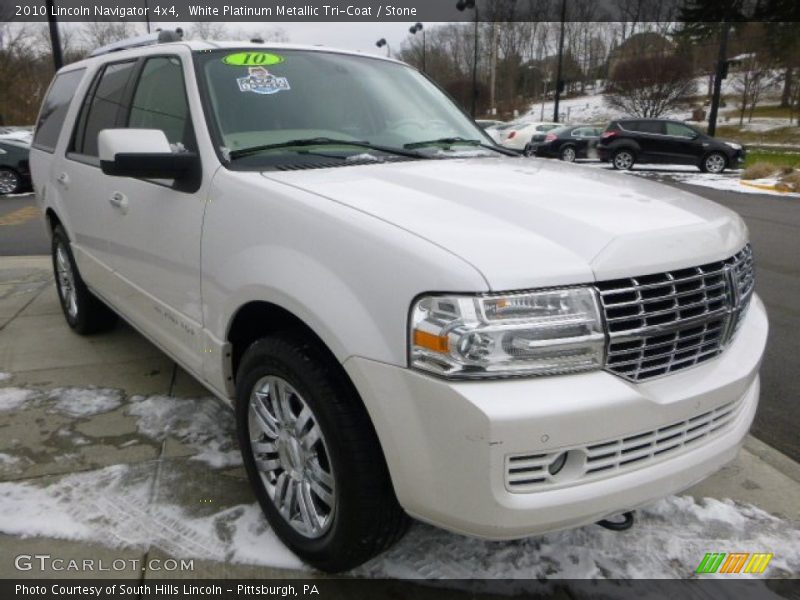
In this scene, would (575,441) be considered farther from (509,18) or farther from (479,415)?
(509,18)

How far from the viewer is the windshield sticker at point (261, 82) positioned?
2881 millimetres

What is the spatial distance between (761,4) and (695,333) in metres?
65.0

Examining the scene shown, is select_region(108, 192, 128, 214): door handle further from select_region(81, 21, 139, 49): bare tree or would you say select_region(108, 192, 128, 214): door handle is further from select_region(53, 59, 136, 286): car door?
select_region(81, 21, 139, 49): bare tree

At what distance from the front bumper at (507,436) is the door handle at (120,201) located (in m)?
1.89

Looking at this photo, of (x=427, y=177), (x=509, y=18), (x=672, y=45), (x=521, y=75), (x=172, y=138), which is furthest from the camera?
(x=521, y=75)

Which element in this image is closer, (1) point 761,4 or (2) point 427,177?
(2) point 427,177

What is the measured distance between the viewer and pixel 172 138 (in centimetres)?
294

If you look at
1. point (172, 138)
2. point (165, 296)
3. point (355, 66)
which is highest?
point (355, 66)

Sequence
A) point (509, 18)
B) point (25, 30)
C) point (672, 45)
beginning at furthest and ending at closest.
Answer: point (672, 45)
point (509, 18)
point (25, 30)

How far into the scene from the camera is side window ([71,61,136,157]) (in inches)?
142

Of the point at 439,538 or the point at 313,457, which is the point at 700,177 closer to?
the point at 439,538

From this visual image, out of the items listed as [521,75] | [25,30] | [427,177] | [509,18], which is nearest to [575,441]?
[427,177]

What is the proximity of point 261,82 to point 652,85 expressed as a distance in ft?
138

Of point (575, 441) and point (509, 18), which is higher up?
point (509, 18)
